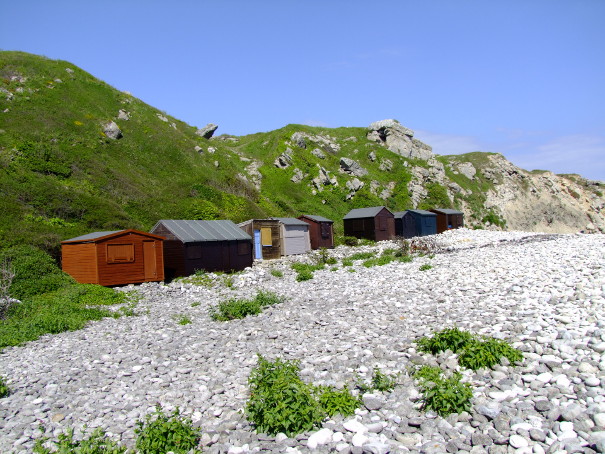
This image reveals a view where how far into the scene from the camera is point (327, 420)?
7770 millimetres

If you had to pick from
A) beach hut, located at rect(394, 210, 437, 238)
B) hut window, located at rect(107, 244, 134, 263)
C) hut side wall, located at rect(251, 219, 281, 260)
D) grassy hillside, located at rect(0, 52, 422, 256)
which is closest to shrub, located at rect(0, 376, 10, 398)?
hut window, located at rect(107, 244, 134, 263)

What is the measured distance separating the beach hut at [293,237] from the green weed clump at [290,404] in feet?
98.9

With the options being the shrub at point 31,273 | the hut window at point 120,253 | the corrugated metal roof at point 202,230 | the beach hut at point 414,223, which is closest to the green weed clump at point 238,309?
the hut window at point 120,253

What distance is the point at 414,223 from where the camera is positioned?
180 ft

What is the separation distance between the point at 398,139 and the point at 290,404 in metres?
82.4

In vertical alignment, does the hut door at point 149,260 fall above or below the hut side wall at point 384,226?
below

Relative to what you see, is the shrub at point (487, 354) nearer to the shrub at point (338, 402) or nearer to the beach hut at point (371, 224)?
the shrub at point (338, 402)

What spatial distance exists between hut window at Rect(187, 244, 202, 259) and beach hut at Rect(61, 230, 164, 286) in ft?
6.43

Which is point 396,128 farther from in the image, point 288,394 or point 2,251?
point 288,394

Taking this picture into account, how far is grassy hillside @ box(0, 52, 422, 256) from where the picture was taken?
29562 millimetres

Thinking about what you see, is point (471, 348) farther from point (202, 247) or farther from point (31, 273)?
point (202, 247)

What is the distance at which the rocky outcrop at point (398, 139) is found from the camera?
84.2m

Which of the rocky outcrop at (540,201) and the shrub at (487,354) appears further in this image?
the rocky outcrop at (540,201)

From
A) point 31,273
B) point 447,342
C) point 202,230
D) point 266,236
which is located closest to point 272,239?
point 266,236
